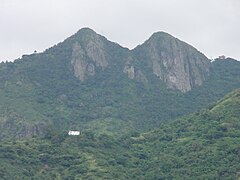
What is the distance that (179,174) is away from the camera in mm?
174625

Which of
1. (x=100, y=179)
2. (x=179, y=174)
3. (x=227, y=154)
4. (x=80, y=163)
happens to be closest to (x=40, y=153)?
(x=80, y=163)

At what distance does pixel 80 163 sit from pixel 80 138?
18.7 m

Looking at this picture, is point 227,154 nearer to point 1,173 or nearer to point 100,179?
point 100,179

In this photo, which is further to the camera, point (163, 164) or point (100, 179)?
point (163, 164)

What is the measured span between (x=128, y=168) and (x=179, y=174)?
17.5 meters

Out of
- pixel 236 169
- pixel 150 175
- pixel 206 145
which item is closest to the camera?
pixel 236 169

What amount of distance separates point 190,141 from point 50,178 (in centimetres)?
4783

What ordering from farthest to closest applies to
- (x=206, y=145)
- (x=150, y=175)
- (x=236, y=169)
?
1. (x=206, y=145)
2. (x=150, y=175)
3. (x=236, y=169)

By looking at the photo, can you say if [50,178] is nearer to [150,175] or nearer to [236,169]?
[150,175]

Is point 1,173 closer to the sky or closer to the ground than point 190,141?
closer to the ground

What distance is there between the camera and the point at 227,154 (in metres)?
179

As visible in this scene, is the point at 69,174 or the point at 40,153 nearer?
the point at 69,174

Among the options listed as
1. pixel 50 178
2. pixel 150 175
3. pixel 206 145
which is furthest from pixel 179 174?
pixel 50 178

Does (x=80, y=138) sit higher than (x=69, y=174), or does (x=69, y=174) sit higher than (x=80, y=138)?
(x=80, y=138)
